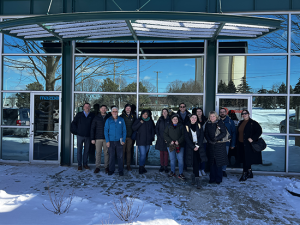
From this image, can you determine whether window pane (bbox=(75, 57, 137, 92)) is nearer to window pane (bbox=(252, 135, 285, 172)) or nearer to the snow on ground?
the snow on ground

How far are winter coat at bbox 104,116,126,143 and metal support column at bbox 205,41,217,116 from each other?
268cm

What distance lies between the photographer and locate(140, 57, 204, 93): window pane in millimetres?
7129

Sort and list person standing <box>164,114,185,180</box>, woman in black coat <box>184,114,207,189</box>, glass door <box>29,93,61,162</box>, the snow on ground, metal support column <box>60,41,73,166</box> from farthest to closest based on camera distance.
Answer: glass door <box>29,93,61,162</box>
metal support column <box>60,41,73,166</box>
person standing <box>164,114,185,180</box>
woman in black coat <box>184,114,207,189</box>
the snow on ground

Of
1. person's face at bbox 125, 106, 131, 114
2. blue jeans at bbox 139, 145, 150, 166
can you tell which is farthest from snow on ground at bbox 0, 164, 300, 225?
person's face at bbox 125, 106, 131, 114

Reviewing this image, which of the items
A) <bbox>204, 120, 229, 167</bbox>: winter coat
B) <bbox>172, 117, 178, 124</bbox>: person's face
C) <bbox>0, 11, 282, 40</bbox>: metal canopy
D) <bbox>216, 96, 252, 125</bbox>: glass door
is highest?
<bbox>0, 11, 282, 40</bbox>: metal canopy

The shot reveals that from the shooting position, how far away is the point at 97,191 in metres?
5.03

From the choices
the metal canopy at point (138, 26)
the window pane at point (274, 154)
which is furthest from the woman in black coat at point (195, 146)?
the window pane at point (274, 154)

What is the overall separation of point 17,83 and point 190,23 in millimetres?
5999

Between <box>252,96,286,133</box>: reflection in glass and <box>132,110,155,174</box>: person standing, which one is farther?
<box>252,96,286,133</box>: reflection in glass

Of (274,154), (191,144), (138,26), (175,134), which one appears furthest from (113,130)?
(274,154)

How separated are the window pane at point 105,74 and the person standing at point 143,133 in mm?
1275

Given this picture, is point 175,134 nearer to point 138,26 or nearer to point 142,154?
point 142,154

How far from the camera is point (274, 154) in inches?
267

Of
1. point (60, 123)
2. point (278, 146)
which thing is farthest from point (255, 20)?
point (60, 123)
